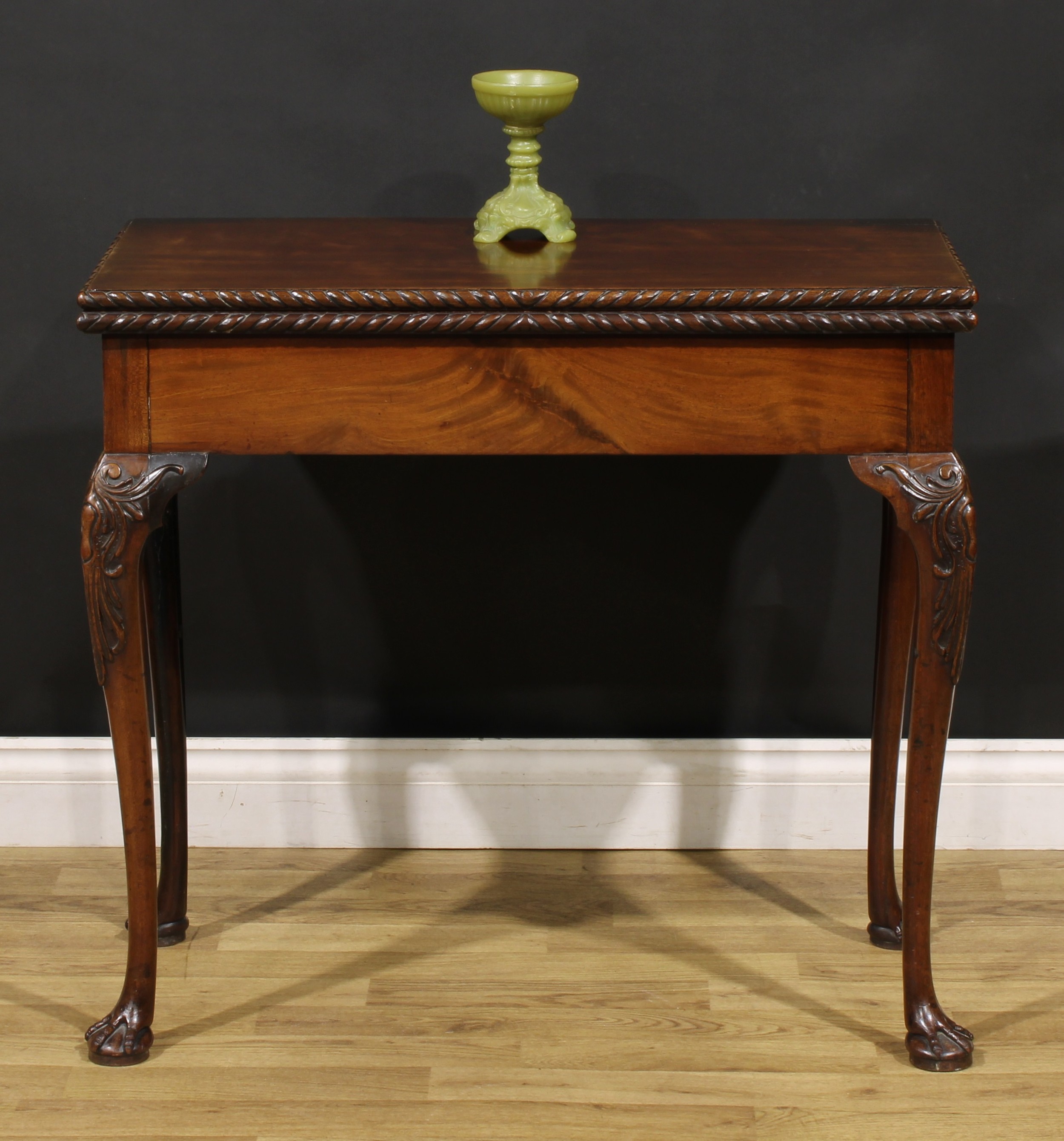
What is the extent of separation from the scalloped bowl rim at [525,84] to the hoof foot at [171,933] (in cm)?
134

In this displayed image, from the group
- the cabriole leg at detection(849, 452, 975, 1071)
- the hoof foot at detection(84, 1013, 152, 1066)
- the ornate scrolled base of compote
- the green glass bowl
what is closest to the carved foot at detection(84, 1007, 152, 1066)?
the hoof foot at detection(84, 1013, 152, 1066)

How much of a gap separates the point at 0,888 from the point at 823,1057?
136 cm

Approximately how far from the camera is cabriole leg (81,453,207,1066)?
1.88 metres

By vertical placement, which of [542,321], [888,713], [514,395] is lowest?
[888,713]

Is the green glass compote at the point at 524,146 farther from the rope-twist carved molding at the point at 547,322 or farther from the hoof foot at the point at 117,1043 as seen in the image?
the hoof foot at the point at 117,1043

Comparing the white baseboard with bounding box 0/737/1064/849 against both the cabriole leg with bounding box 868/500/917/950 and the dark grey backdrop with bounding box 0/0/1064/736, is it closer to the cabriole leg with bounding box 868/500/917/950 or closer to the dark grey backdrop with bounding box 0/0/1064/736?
the dark grey backdrop with bounding box 0/0/1064/736

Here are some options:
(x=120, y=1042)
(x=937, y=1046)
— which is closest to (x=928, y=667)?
(x=937, y=1046)

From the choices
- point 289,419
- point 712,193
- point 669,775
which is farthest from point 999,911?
point 289,419

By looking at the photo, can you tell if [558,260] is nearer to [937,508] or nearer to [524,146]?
[524,146]

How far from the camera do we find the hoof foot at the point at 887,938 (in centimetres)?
236

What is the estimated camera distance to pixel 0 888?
8.29 ft

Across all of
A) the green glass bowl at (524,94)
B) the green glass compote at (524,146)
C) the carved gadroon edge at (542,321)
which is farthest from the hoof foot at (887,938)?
the green glass bowl at (524,94)

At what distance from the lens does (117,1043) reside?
2.08 meters

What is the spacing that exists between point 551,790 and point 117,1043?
860mm
